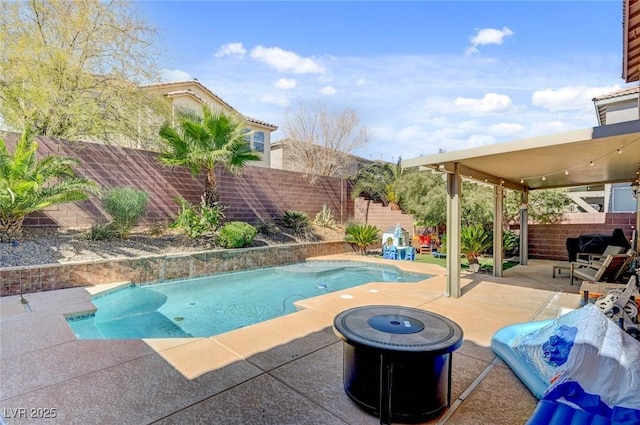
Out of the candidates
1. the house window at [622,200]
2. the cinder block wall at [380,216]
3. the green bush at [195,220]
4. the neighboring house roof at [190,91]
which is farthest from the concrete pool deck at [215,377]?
the house window at [622,200]

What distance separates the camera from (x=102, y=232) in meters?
7.91

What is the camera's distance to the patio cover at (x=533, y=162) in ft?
14.2

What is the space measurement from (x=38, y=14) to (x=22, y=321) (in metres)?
7.98

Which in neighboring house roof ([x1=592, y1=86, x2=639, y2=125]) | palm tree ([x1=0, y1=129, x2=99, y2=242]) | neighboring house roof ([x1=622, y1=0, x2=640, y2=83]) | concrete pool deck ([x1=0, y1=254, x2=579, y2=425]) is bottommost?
concrete pool deck ([x1=0, y1=254, x2=579, y2=425])

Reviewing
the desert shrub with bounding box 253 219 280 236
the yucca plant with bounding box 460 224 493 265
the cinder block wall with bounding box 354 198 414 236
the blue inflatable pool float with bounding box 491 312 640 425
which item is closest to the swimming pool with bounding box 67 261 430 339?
the yucca plant with bounding box 460 224 493 265

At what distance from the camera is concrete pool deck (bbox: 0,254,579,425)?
94.5 inches

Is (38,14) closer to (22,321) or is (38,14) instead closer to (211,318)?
(22,321)

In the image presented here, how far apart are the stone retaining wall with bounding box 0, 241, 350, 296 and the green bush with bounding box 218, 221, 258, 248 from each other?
23 cm

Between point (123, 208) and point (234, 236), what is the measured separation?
2.87m

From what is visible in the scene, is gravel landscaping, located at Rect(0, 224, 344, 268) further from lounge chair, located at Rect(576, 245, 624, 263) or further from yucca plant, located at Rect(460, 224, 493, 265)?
lounge chair, located at Rect(576, 245, 624, 263)

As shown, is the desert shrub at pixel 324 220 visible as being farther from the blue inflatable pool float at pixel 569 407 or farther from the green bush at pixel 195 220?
the blue inflatable pool float at pixel 569 407

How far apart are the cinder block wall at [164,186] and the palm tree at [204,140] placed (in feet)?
3.77

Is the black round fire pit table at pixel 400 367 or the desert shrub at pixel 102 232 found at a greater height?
the desert shrub at pixel 102 232

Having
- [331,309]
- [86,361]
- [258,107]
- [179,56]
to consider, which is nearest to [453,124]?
[258,107]
